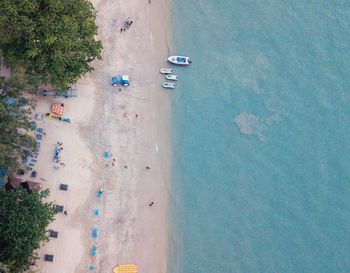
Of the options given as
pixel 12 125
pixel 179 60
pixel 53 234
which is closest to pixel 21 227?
pixel 53 234

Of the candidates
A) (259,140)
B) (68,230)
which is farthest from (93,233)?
(259,140)

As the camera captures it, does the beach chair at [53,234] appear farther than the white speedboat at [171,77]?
No

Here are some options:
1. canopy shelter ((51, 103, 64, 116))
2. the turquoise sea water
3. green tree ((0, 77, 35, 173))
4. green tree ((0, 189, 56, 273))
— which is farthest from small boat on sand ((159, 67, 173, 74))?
green tree ((0, 189, 56, 273))

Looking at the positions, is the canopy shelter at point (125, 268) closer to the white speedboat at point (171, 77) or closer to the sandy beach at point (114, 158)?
the sandy beach at point (114, 158)

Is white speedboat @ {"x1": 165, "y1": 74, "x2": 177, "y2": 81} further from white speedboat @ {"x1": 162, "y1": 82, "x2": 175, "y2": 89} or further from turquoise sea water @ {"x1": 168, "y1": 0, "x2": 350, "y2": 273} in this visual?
turquoise sea water @ {"x1": 168, "y1": 0, "x2": 350, "y2": 273}

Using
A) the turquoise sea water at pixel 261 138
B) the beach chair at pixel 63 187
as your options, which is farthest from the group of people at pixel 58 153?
the turquoise sea water at pixel 261 138

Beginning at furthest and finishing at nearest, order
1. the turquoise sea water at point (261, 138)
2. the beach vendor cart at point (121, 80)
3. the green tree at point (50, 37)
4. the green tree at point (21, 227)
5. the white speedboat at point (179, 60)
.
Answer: the white speedboat at point (179, 60) → the beach vendor cart at point (121, 80) → the turquoise sea water at point (261, 138) → the green tree at point (50, 37) → the green tree at point (21, 227)
